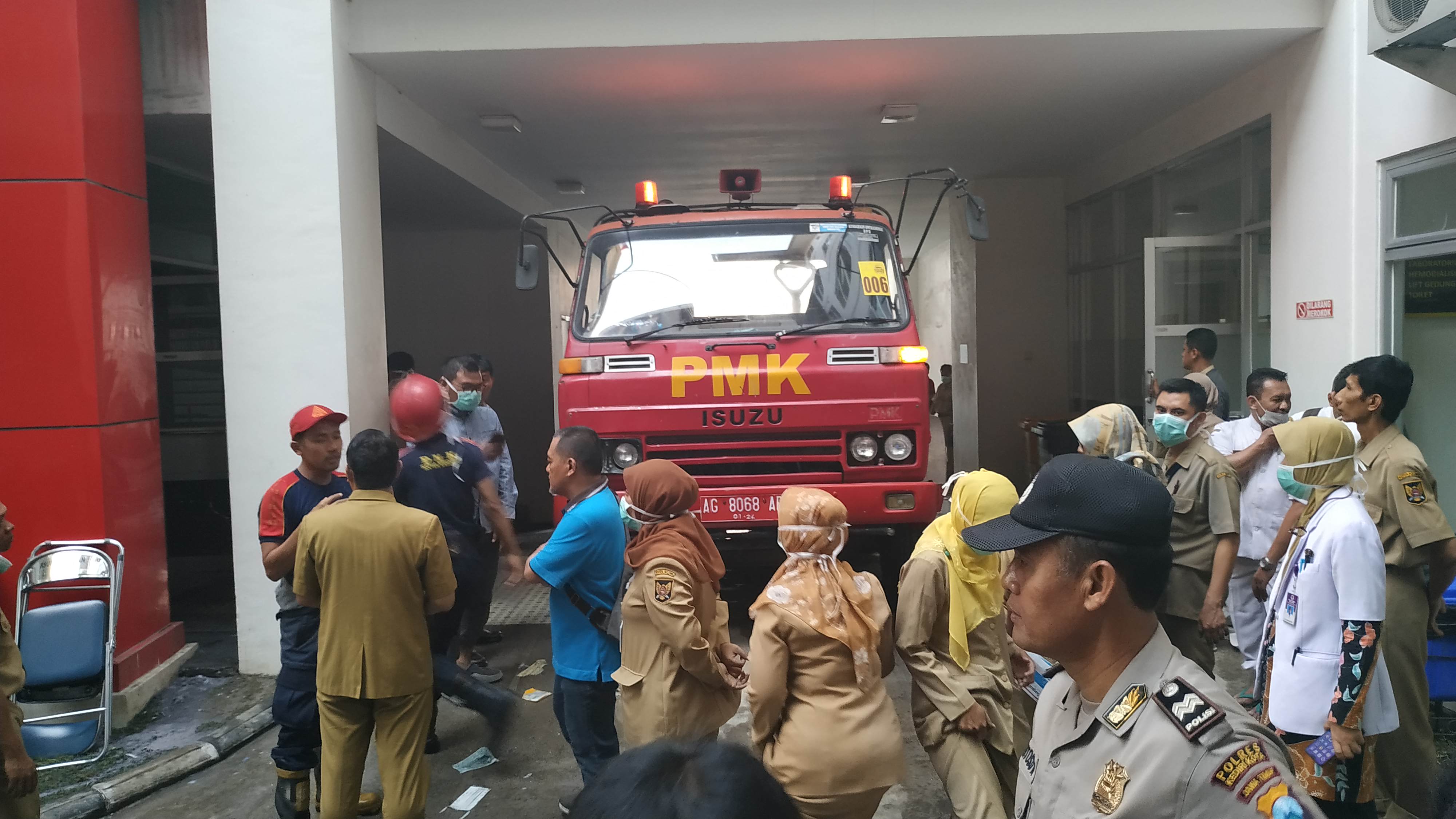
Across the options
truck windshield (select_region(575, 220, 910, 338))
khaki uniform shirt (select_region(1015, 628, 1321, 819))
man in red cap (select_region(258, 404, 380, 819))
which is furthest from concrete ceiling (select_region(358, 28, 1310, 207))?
khaki uniform shirt (select_region(1015, 628, 1321, 819))

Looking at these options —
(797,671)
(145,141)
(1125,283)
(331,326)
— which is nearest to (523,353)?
(145,141)

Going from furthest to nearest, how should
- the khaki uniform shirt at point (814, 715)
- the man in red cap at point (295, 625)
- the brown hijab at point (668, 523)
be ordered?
the man in red cap at point (295, 625) < the brown hijab at point (668, 523) < the khaki uniform shirt at point (814, 715)

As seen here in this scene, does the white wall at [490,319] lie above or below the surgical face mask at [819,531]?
above

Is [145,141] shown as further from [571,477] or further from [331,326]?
[571,477]

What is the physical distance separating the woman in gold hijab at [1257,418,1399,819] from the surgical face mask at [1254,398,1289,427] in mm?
2572

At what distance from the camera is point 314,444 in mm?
3641

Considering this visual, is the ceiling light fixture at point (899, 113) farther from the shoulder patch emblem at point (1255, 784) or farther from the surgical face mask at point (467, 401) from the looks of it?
the shoulder patch emblem at point (1255, 784)

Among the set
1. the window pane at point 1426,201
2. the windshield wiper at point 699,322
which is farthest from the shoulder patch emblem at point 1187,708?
the window pane at point 1426,201

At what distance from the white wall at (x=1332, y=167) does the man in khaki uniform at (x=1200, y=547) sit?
8.12ft

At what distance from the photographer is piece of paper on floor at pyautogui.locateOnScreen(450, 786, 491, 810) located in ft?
12.6

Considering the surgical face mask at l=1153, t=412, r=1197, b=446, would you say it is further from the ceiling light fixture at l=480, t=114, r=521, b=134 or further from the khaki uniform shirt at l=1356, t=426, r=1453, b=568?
the ceiling light fixture at l=480, t=114, r=521, b=134

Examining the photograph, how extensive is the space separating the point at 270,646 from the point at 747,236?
12.6 feet

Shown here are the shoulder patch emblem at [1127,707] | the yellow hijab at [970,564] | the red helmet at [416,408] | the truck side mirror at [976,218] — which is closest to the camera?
the shoulder patch emblem at [1127,707]

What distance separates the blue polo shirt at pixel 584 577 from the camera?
10.6 ft
